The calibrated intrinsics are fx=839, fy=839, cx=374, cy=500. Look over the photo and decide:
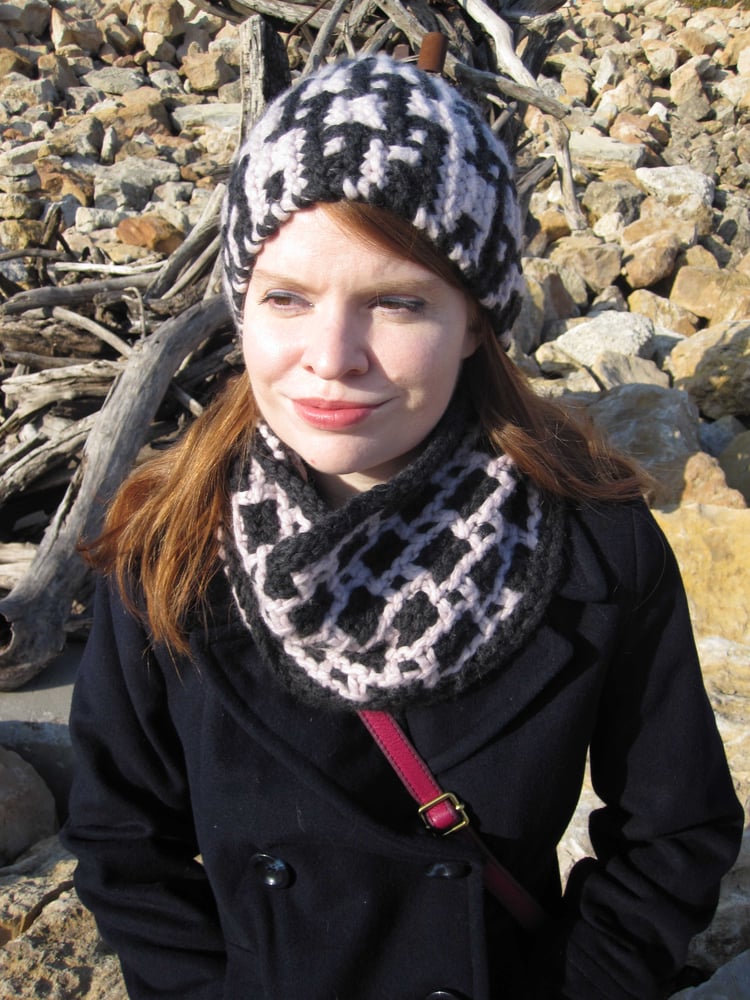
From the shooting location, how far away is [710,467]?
4.36 metres

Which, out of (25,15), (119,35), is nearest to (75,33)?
(119,35)

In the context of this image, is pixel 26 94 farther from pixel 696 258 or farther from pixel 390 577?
pixel 390 577

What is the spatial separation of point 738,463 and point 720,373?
1.28m

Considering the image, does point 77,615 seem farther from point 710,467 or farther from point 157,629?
point 710,467

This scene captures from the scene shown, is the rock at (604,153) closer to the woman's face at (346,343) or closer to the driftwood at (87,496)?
the driftwood at (87,496)

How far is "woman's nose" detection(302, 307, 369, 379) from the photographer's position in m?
1.30

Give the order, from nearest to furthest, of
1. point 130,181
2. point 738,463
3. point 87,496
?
point 87,496, point 738,463, point 130,181

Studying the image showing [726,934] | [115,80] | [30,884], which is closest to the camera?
[726,934]

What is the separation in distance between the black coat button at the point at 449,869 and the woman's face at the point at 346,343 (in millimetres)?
720

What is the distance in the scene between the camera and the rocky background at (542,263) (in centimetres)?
293

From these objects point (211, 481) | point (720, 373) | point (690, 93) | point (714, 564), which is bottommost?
point (714, 564)

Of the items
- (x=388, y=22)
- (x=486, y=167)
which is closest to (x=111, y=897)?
(x=486, y=167)

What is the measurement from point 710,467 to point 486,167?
3397mm

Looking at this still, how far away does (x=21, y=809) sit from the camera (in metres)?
3.07
